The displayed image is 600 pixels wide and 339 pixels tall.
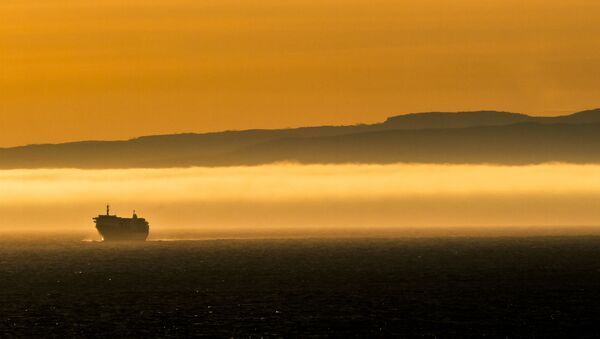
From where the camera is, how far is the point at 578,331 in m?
91.8

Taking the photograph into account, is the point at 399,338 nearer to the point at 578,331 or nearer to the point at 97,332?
the point at 578,331

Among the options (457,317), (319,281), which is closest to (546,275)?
(319,281)

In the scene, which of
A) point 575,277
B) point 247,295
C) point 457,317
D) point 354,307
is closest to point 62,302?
point 247,295

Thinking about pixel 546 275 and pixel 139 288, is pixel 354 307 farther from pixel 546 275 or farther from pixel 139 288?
pixel 546 275

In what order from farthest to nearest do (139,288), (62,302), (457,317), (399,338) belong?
(139,288), (62,302), (457,317), (399,338)

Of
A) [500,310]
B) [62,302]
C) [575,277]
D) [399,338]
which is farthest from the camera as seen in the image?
[575,277]

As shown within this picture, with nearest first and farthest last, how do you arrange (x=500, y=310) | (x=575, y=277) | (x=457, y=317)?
(x=457, y=317) < (x=500, y=310) < (x=575, y=277)

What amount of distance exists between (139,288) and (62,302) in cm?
1986

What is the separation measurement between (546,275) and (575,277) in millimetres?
6712

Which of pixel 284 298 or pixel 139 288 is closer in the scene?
pixel 284 298

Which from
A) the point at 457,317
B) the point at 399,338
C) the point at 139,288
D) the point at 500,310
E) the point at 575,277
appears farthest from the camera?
the point at 575,277

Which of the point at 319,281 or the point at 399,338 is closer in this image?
the point at 399,338

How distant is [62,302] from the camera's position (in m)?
124

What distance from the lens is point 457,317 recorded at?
102625 mm
